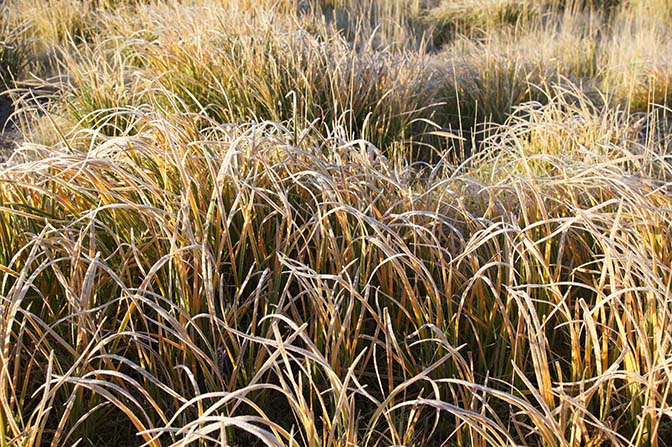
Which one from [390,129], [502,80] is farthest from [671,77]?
[390,129]

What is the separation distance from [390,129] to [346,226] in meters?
1.53

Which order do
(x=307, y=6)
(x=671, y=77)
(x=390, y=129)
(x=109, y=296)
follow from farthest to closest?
1. (x=307, y=6)
2. (x=671, y=77)
3. (x=390, y=129)
4. (x=109, y=296)

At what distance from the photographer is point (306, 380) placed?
1.44 meters

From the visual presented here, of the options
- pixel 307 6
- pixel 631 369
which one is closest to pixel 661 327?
pixel 631 369

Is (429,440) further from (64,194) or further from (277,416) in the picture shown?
(64,194)

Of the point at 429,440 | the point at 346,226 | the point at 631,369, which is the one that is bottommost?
the point at 429,440

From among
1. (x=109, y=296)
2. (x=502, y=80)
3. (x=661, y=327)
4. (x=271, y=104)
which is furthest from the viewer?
(x=502, y=80)

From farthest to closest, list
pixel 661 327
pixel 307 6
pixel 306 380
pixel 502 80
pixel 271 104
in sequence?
pixel 307 6, pixel 502 80, pixel 271 104, pixel 306 380, pixel 661 327

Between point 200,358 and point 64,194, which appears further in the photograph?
point 64,194

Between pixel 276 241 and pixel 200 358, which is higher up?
pixel 276 241

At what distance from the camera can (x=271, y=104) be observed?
282 cm

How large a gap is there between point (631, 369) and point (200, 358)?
2.90ft

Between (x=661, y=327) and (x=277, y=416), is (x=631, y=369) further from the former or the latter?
(x=277, y=416)

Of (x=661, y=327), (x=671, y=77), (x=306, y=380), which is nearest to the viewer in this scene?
(x=661, y=327)
